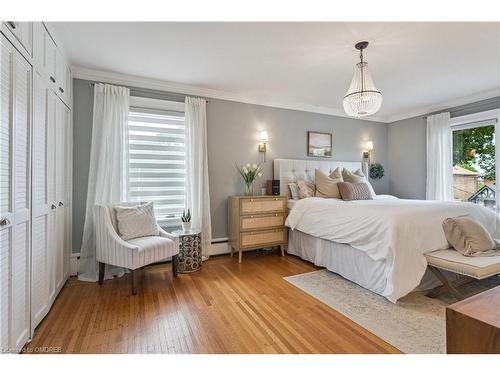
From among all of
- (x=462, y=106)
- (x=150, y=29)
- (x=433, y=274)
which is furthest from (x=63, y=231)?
(x=462, y=106)

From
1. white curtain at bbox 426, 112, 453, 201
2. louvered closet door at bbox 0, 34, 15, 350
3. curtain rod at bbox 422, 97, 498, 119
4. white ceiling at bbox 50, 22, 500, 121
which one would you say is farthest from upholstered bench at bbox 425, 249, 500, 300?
louvered closet door at bbox 0, 34, 15, 350

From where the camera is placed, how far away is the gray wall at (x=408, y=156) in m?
4.59

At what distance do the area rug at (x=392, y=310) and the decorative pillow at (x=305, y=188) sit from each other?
1.26m

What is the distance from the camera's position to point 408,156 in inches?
190

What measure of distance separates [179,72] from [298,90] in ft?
5.57

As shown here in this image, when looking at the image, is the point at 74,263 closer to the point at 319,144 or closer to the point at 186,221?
the point at 186,221

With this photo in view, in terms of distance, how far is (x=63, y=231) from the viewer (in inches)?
101

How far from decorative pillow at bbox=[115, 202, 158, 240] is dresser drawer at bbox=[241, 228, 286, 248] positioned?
45.8 inches

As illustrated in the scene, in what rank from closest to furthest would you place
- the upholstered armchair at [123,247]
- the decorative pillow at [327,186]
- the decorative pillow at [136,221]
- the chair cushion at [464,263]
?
the chair cushion at [464,263] < the upholstered armchair at [123,247] < the decorative pillow at [136,221] < the decorative pillow at [327,186]

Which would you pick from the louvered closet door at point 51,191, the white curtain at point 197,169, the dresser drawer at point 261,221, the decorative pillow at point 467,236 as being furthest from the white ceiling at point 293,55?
the dresser drawer at point 261,221

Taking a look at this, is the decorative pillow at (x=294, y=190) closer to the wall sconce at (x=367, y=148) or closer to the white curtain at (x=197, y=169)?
the white curtain at (x=197, y=169)

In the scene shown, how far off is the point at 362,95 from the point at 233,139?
6.52 ft

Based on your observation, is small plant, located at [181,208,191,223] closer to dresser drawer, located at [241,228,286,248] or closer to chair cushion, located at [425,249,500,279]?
dresser drawer, located at [241,228,286,248]

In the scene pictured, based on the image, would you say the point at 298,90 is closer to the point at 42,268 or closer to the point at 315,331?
the point at 315,331
